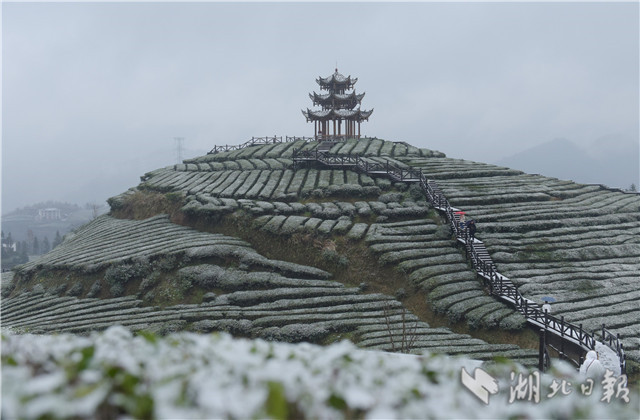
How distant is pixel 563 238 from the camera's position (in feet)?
97.9

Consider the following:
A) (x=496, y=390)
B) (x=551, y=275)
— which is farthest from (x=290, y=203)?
(x=496, y=390)

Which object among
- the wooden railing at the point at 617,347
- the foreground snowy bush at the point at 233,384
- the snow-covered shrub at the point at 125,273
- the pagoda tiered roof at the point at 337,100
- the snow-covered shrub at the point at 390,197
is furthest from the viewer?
the pagoda tiered roof at the point at 337,100

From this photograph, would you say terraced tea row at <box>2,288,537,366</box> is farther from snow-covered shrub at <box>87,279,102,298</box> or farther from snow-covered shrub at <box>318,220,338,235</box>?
snow-covered shrub at <box>318,220,338,235</box>

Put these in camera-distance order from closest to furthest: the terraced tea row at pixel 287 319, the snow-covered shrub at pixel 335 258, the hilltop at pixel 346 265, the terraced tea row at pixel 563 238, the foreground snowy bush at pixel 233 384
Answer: the foreground snowy bush at pixel 233 384 < the terraced tea row at pixel 287 319 < the hilltop at pixel 346 265 < the terraced tea row at pixel 563 238 < the snow-covered shrub at pixel 335 258

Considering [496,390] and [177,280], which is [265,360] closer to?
[496,390]

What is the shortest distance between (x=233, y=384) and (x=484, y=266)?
913 inches

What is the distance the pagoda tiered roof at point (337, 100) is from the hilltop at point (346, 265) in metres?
21.5

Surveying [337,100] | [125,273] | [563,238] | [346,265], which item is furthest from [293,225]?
[337,100]

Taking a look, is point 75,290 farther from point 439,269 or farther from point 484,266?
point 484,266

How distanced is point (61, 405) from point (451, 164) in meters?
44.8

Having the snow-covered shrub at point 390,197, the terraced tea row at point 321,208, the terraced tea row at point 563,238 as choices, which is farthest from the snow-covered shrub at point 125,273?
the terraced tea row at point 563,238

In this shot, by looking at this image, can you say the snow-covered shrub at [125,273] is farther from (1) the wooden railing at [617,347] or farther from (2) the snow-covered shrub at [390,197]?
(1) the wooden railing at [617,347]

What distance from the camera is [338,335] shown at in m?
21.0

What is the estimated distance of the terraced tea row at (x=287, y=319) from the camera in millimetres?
19734
